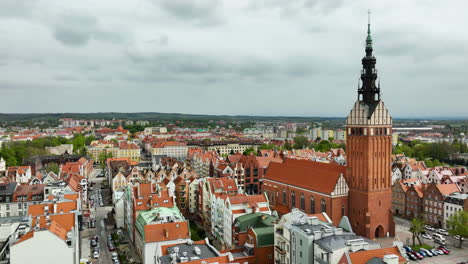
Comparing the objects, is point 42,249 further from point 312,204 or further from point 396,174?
point 396,174

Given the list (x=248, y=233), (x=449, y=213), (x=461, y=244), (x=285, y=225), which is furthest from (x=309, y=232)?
(x=449, y=213)

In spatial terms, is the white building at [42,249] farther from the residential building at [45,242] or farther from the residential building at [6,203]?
the residential building at [6,203]

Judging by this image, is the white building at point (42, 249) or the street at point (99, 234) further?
the street at point (99, 234)

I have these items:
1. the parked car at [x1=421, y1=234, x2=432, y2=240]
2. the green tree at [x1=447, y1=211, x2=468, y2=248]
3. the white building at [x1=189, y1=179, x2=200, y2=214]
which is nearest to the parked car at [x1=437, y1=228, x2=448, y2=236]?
the parked car at [x1=421, y1=234, x2=432, y2=240]

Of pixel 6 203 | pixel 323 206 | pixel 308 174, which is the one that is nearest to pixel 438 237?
pixel 323 206

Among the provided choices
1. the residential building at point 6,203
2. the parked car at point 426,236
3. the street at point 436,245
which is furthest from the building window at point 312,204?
the residential building at point 6,203

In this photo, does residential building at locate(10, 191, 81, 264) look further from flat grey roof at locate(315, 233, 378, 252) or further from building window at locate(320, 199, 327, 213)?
building window at locate(320, 199, 327, 213)
